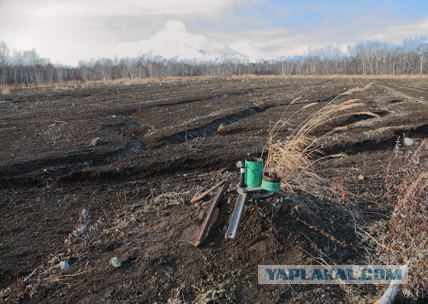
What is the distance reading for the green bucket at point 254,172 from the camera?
164 inches

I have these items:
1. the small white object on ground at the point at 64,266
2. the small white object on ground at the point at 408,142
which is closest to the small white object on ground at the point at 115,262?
the small white object on ground at the point at 64,266

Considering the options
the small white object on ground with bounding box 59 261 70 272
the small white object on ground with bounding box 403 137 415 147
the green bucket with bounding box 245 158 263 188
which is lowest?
the small white object on ground with bounding box 59 261 70 272

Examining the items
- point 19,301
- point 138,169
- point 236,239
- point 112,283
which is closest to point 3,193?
point 138,169

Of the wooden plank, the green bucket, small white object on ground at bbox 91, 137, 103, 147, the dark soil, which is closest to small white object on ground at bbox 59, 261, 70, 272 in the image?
the dark soil

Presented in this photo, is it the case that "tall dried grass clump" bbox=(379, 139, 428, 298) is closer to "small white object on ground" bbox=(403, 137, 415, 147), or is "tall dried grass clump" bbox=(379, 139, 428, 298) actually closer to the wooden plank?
the wooden plank

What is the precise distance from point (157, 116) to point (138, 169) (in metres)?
8.82

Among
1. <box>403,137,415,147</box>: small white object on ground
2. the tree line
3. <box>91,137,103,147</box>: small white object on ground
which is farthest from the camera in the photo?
the tree line

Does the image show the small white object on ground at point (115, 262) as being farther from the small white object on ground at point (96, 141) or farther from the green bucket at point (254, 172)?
the small white object on ground at point (96, 141)

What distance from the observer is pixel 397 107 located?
18.0m

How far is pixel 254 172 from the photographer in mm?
4172

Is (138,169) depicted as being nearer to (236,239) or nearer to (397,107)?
(236,239)

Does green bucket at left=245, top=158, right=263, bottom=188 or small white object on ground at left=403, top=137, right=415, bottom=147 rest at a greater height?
green bucket at left=245, top=158, right=263, bottom=188

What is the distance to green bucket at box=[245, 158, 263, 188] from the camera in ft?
13.7

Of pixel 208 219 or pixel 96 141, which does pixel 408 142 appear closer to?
pixel 208 219
